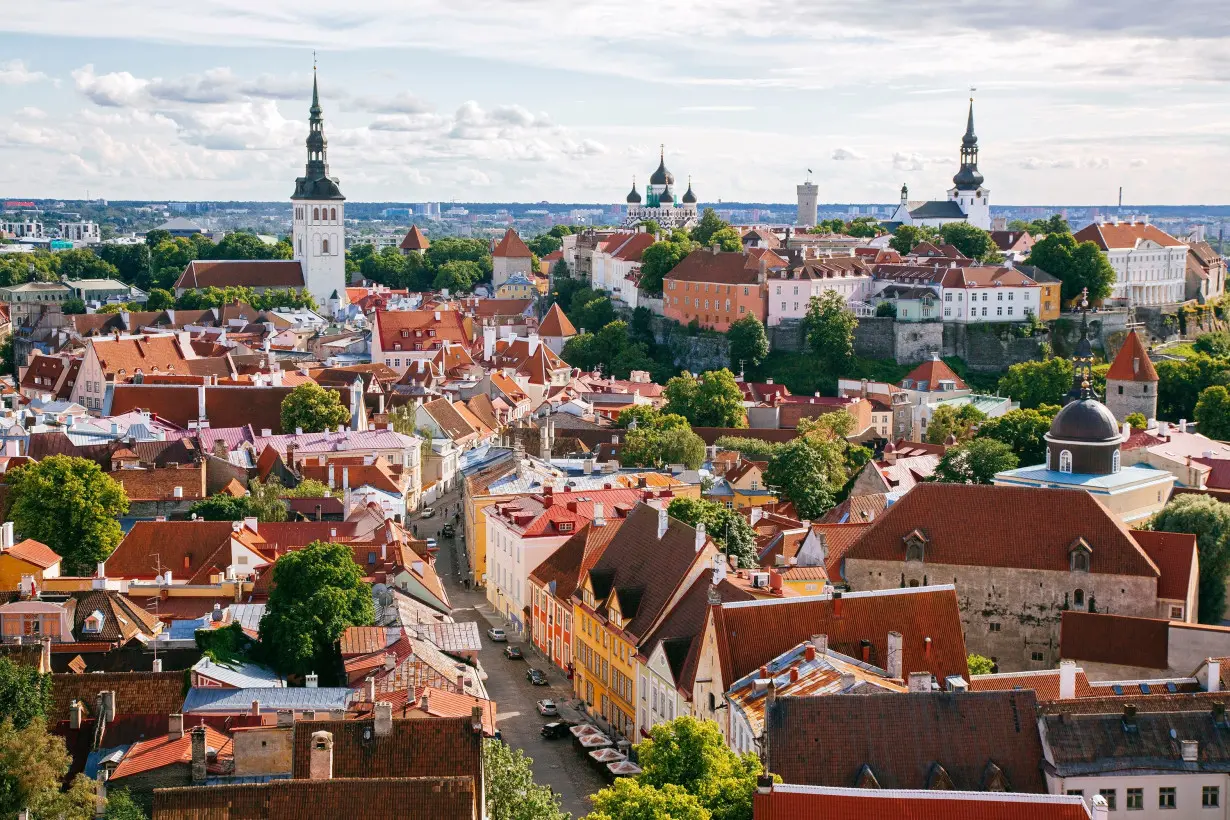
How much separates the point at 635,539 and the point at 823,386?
5359cm

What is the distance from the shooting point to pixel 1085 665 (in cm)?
3903

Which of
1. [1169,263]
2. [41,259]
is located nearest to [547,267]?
[41,259]

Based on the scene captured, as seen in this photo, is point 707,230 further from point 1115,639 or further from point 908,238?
point 1115,639

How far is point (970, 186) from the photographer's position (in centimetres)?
14100

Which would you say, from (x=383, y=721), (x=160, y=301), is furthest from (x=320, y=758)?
(x=160, y=301)

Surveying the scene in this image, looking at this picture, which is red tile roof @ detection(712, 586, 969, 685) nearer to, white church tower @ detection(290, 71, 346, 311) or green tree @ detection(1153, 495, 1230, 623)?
green tree @ detection(1153, 495, 1230, 623)

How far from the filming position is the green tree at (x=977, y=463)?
198 ft

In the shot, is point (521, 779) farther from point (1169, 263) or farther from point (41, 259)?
point (41, 259)

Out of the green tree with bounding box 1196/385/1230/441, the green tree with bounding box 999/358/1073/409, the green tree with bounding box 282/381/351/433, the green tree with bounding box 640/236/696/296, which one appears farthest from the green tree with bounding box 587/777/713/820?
the green tree with bounding box 640/236/696/296

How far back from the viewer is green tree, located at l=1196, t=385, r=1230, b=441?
7706 centimetres

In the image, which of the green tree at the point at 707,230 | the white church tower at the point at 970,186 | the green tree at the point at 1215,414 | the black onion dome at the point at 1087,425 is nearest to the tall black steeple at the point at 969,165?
the white church tower at the point at 970,186

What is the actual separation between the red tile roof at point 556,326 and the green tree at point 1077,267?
31516 mm

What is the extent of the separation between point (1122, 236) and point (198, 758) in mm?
96621

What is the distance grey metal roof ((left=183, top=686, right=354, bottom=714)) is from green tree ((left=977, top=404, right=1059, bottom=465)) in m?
39.7
